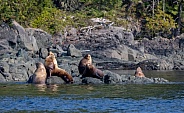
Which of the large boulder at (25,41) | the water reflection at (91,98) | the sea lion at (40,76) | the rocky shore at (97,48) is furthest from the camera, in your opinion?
the large boulder at (25,41)

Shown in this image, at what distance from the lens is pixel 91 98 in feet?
83.2

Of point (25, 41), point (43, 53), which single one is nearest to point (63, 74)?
point (43, 53)

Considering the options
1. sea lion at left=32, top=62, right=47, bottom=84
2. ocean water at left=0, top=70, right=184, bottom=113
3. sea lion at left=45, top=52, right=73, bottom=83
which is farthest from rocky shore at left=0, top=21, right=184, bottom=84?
ocean water at left=0, top=70, right=184, bottom=113

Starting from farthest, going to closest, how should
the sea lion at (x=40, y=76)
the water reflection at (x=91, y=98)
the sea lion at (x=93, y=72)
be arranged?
Answer: the sea lion at (x=93, y=72) < the sea lion at (x=40, y=76) < the water reflection at (x=91, y=98)

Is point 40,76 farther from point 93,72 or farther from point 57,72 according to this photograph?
point 93,72

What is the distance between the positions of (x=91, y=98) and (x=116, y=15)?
177ft

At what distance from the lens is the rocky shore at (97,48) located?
178 ft

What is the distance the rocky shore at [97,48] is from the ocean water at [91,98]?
9.10 m

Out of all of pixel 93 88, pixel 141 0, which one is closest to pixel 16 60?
pixel 93 88

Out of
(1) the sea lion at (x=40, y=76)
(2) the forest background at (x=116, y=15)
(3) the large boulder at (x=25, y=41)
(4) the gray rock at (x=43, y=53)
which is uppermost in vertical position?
(2) the forest background at (x=116, y=15)

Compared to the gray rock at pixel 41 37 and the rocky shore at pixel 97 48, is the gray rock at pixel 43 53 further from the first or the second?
the gray rock at pixel 41 37

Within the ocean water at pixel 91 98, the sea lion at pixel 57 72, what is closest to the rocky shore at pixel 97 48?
the sea lion at pixel 57 72

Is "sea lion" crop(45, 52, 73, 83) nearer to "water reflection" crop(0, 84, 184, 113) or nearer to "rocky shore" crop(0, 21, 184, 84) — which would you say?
"water reflection" crop(0, 84, 184, 113)

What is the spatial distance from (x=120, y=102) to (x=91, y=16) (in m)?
52.6
